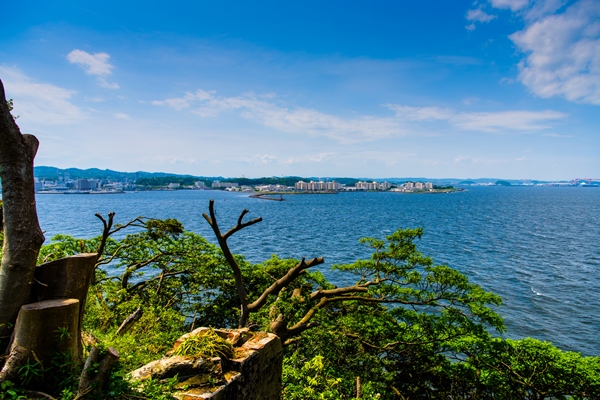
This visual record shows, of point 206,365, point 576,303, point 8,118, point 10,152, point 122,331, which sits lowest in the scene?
point 576,303

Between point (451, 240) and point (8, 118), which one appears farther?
point (451, 240)

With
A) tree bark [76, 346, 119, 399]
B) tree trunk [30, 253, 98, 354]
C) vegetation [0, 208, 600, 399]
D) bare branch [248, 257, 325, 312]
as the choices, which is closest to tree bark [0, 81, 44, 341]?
tree trunk [30, 253, 98, 354]

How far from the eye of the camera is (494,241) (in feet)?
166

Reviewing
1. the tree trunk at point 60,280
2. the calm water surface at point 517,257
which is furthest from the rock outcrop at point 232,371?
the calm water surface at point 517,257

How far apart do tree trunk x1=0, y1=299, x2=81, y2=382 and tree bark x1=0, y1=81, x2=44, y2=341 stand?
27cm

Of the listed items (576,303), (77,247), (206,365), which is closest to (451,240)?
(576,303)

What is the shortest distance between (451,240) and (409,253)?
40.4m

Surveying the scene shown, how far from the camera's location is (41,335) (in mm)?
4676

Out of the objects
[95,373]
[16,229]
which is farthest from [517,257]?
[16,229]

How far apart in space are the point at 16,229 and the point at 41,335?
4.85 feet

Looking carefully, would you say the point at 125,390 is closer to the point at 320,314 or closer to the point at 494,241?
the point at 320,314

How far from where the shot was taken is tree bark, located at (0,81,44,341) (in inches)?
188

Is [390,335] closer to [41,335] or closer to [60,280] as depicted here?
[60,280]

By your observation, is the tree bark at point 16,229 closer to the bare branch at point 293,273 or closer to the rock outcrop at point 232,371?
the rock outcrop at point 232,371
